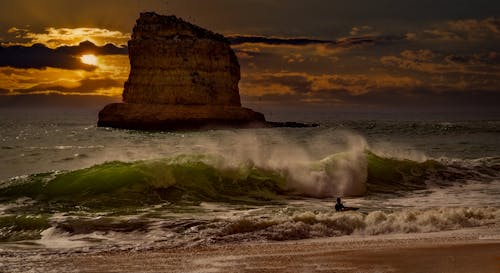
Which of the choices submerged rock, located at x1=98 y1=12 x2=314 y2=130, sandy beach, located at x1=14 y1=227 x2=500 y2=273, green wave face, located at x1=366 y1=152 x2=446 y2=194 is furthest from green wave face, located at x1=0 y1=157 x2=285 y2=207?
submerged rock, located at x1=98 y1=12 x2=314 y2=130

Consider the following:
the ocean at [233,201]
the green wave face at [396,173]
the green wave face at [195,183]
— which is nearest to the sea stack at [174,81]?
the ocean at [233,201]

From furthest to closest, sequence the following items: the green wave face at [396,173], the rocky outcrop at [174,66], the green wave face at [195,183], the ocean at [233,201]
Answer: the rocky outcrop at [174,66], the green wave face at [396,173], the green wave face at [195,183], the ocean at [233,201]

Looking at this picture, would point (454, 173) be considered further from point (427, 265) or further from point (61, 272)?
point (61, 272)

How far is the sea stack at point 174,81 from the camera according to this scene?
304 feet

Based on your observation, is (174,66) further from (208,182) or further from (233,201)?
(233,201)

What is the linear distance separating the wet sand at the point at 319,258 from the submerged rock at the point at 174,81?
8325 cm

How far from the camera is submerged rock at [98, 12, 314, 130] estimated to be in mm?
92562

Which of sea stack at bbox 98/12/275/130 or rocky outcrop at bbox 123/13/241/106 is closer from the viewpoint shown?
rocky outcrop at bbox 123/13/241/106

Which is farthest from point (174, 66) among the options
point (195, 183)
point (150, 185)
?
point (150, 185)

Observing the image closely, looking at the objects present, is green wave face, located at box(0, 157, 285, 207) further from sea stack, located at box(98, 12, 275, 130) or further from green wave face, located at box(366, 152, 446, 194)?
sea stack, located at box(98, 12, 275, 130)

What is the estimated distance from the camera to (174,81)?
92812mm

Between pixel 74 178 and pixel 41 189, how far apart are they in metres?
1.11

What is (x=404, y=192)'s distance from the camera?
65.9ft

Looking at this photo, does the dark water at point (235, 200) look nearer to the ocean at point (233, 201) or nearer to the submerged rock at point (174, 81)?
the ocean at point (233, 201)
